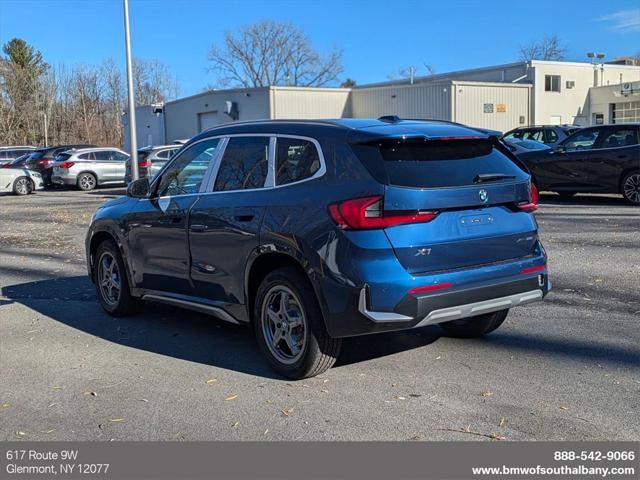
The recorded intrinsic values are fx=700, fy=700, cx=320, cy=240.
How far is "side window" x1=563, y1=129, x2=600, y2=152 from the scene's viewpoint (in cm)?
1502

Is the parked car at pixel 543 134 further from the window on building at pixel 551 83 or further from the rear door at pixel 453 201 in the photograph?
the window on building at pixel 551 83

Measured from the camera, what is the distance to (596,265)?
8734 mm

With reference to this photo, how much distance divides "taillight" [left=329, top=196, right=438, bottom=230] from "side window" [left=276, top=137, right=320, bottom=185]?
0.52m

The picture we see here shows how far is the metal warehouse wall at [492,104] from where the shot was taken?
3225 centimetres

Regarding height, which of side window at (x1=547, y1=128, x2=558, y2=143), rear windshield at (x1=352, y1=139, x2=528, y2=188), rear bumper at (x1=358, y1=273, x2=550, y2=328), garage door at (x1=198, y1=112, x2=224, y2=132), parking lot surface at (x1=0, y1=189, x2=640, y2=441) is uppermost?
garage door at (x1=198, y1=112, x2=224, y2=132)

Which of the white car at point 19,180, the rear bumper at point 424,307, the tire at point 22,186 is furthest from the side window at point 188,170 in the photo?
the tire at point 22,186

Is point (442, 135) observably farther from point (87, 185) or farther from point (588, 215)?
point (87, 185)

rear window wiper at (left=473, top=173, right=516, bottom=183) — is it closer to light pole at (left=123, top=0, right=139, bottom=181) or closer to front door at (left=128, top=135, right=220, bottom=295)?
front door at (left=128, top=135, right=220, bottom=295)

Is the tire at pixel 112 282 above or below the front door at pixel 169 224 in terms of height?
below

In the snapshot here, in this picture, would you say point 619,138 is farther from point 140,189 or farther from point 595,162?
point 140,189

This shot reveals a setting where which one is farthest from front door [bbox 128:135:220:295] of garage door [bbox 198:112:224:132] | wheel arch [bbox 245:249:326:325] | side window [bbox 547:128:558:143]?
garage door [bbox 198:112:224:132]

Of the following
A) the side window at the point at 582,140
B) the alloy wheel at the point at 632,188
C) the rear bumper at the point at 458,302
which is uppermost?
the side window at the point at 582,140

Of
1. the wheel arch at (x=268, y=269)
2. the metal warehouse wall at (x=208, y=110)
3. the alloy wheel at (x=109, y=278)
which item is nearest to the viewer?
the wheel arch at (x=268, y=269)
